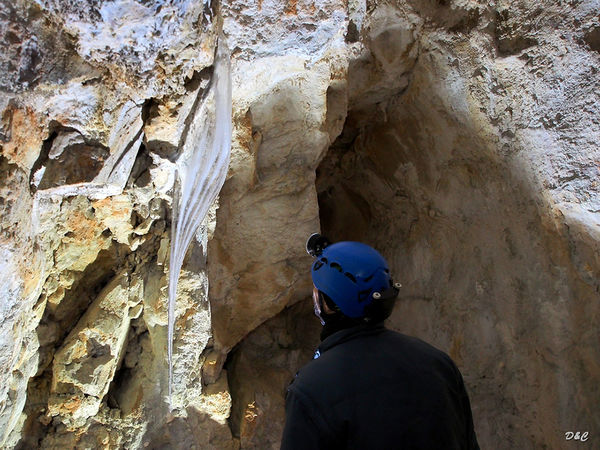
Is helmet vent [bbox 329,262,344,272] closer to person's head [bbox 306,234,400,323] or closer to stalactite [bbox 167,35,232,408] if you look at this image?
person's head [bbox 306,234,400,323]

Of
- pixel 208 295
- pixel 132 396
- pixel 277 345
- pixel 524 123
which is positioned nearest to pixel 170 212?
pixel 208 295

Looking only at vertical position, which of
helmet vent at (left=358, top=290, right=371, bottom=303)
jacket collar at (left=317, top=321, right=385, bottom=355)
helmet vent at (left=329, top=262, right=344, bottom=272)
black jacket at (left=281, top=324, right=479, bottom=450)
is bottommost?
black jacket at (left=281, top=324, right=479, bottom=450)

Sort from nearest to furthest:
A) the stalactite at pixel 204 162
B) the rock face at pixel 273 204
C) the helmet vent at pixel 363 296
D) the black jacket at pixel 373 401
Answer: the black jacket at pixel 373 401
the helmet vent at pixel 363 296
the rock face at pixel 273 204
the stalactite at pixel 204 162

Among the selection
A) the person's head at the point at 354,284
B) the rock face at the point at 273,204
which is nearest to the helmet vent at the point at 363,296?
the person's head at the point at 354,284

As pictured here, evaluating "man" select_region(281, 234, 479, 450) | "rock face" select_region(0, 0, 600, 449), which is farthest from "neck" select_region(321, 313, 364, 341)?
"rock face" select_region(0, 0, 600, 449)

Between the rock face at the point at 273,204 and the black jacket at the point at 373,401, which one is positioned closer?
the black jacket at the point at 373,401

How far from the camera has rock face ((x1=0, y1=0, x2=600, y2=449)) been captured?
981mm

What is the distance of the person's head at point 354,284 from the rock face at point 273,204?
56 cm

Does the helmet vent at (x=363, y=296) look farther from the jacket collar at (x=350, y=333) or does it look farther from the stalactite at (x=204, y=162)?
the stalactite at (x=204, y=162)

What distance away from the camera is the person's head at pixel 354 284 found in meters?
0.69

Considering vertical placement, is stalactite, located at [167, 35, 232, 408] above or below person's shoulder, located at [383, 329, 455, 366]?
above

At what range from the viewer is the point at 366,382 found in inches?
24.1

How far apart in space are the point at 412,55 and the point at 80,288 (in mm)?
1104

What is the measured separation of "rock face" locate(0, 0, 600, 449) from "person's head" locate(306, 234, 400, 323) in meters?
0.56
